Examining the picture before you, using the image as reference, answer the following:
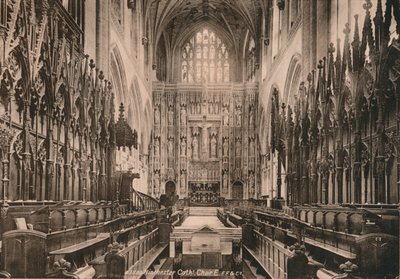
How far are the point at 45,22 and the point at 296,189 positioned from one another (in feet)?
30.3

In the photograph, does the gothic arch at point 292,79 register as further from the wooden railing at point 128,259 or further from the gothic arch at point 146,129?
the wooden railing at point 128,259

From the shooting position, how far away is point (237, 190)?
3362cm

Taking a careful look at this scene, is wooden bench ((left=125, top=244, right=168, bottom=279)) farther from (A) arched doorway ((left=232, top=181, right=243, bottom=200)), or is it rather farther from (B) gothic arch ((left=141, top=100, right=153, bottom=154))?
(A) arched doorway ((left=232, top=181, right=243, bottom=200))

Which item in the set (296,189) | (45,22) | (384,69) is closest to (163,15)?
(296,189)

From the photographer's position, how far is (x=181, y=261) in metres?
6.78

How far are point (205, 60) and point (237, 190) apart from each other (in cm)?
1034

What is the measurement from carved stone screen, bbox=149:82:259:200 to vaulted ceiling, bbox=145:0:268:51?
13.9 feet

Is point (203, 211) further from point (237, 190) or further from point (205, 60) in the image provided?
point (205, 60)

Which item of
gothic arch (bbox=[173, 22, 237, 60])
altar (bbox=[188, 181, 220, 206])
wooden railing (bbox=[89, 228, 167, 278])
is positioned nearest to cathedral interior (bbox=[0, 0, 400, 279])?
wooden railing (bbox=[89, 228, 167, 278])

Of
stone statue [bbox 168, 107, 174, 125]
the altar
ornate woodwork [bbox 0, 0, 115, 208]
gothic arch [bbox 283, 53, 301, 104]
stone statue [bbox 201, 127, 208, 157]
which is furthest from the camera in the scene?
stone statue [bbox 168, 107, 174, 125]

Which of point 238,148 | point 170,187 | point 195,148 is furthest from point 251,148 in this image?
point 170,187

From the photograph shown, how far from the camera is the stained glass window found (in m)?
37.6

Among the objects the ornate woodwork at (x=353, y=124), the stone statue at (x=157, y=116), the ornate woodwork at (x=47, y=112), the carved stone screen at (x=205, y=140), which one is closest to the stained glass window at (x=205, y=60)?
the carved stone screen at (x=205, y=140)

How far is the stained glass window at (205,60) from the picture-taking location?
37.6 m
